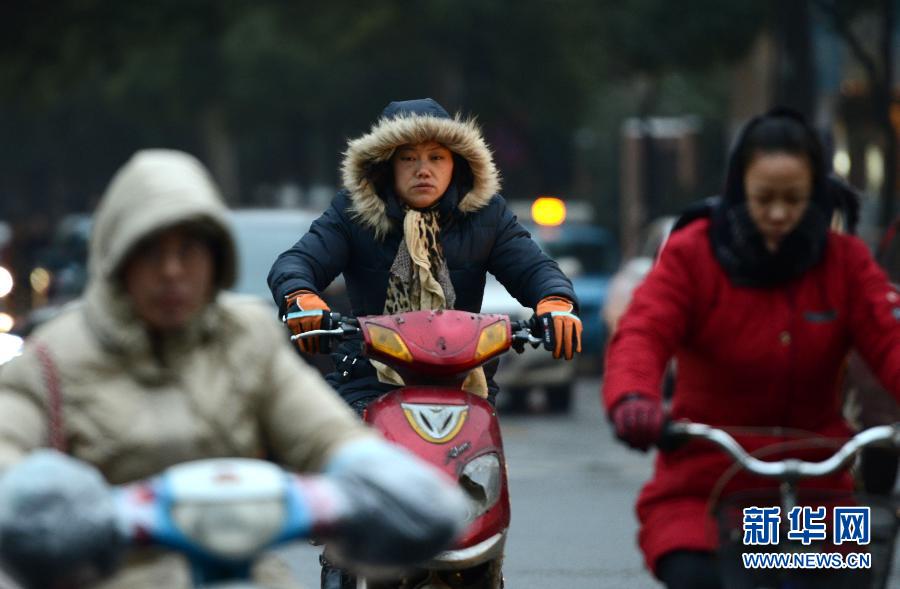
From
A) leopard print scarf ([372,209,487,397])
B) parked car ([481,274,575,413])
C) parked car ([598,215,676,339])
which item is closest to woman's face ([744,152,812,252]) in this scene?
leopard print scarf ([372,209,487,397])

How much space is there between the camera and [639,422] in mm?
4406

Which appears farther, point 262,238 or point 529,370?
point 529,370

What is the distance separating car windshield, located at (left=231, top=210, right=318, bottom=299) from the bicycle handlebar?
1082 centimetres

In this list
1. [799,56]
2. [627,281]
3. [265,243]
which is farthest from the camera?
[799,56]

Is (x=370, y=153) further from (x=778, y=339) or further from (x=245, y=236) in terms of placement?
(x=245, y=236)

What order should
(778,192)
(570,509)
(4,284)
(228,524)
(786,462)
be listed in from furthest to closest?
(4,284) < (570,509) < (778,192) < (786,462) < (228,524)

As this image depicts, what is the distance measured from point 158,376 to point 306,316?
2.60 metres

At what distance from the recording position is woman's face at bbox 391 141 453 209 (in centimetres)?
701

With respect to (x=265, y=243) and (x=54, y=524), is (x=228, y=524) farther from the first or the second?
(x=265, y=243)

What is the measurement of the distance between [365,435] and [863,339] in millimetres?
1448

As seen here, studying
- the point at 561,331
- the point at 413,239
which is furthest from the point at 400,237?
the point at 561,331

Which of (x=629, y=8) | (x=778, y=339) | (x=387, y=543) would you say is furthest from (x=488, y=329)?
(x=629, y=8)

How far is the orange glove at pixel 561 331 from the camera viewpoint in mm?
6465

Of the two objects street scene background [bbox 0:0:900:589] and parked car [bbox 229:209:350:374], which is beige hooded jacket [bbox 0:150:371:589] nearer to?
street scene background [bbox 0:0:900:589]
